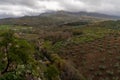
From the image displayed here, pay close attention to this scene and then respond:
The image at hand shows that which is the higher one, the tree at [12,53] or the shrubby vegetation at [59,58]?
the tree at [12,53]

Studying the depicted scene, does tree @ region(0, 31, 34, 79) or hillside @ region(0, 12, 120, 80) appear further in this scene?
tree @ region(0, 31, 34, 79)

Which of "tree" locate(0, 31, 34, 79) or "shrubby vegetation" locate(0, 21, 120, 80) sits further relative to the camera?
"tree" locate(0, 31, 34, 79)

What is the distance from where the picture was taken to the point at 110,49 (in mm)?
59906

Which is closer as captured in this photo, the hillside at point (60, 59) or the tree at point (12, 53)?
the hillside at point (60, 59)

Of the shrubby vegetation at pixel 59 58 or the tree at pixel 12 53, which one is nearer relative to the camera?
the shrubby vegetation at pixel 59 58

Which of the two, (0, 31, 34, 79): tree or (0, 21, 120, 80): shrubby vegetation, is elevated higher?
(0, 31, 34, 79): tree

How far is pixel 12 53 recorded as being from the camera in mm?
14477

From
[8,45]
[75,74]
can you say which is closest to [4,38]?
[8,45]

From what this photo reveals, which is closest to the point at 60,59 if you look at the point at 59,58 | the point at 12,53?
the point at 59,58

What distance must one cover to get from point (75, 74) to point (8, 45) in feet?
86.9

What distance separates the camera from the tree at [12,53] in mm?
14453


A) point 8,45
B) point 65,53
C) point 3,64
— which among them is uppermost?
point 8,45

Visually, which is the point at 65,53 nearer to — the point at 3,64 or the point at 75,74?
the point at 75,74

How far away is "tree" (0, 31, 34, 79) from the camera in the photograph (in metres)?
14.5
